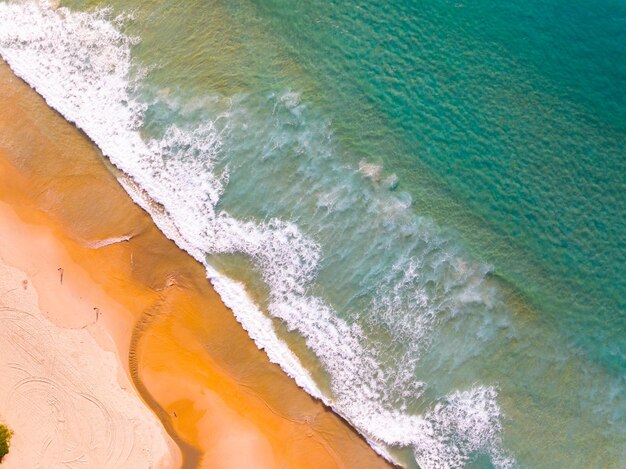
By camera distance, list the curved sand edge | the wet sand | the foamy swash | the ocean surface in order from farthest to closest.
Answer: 1. the ocean surface
2. the foamy swash
3. the wet sand
4. the curved sand edge

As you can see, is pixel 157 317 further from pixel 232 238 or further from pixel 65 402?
pixel 65 402

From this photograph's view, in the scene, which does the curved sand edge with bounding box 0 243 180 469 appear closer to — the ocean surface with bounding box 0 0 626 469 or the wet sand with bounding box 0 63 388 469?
the wet sand with bounding box 0 63 388 469

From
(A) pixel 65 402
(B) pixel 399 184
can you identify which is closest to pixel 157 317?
(A) pixel 65 402

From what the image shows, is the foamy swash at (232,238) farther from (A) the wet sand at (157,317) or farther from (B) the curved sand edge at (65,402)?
(B) the curved sand edge at (65,402)

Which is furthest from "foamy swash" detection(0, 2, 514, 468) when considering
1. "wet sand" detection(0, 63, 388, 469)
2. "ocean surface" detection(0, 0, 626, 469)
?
"wet sand" detection(0, 63, 388, 469)

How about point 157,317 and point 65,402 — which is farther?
point 157,317

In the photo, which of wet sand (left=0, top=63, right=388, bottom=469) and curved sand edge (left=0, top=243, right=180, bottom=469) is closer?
curved sand edge (left=0, top=243, right=180, bottom=469)

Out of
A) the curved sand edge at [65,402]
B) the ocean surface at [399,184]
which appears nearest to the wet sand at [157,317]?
the curved sand edge at [65,402]
